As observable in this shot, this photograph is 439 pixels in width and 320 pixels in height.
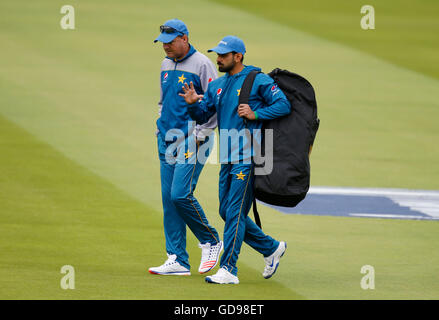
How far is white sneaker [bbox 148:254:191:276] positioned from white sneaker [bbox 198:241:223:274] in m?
0.16

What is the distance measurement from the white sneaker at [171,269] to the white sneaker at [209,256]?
0.16m

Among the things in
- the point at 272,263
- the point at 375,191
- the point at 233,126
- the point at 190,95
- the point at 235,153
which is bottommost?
the point at 272,263

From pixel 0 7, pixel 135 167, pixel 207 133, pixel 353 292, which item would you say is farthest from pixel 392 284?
pixel 0 7

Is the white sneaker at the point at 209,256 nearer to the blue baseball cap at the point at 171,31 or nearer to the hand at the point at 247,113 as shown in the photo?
the hand at the point at 247,113

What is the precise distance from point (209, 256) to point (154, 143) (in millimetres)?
7482

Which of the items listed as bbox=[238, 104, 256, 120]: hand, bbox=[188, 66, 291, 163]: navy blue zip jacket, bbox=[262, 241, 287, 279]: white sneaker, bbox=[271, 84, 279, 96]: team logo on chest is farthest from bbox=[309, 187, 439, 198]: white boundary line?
bbox=[238, 104, 256, 120]: hand

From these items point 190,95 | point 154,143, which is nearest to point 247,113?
point 190,95

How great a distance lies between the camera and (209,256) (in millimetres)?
10273

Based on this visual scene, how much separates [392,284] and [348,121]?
9927 mm

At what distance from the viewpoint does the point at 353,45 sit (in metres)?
26.4

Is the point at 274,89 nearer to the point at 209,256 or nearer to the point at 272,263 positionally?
the point at 272,263

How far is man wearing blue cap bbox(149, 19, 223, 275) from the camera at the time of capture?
1012cm

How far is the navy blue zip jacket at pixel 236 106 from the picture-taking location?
9.45 m
